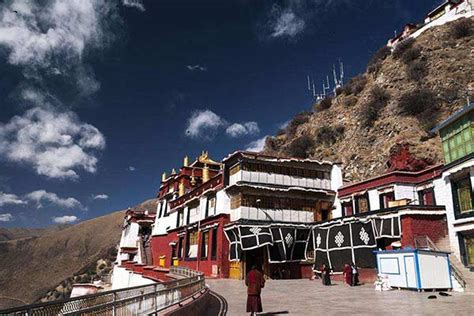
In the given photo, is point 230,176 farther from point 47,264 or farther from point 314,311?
point 47,264

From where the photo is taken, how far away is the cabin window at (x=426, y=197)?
976 inches

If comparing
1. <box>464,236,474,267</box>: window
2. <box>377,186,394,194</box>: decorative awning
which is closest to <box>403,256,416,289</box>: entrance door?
<box>464,236,474,267</box>: window

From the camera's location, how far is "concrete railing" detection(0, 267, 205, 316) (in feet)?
17.6

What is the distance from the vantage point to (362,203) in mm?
30156

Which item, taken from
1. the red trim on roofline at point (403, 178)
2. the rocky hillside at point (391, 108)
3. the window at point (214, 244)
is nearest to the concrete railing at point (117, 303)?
the red trim on roofline at point (403, 178)

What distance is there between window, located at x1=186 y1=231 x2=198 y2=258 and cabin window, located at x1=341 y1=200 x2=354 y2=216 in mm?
13608

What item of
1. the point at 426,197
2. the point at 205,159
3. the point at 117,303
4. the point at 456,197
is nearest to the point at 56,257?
the point at 205,159

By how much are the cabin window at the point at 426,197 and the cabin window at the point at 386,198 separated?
1.77 metres

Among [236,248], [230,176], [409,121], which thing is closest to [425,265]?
[236,248]

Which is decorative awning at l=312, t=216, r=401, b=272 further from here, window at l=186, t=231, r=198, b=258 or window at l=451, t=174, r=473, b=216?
window at l=186, t=231, r=198, b=258

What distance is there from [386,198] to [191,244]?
1862 centimetres

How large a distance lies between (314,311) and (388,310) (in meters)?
2.28

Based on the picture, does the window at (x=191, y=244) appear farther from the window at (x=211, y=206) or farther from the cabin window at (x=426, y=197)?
the cabin window at (x=426, y=197)

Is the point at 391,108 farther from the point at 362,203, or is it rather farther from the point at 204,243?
the point at 204,243
